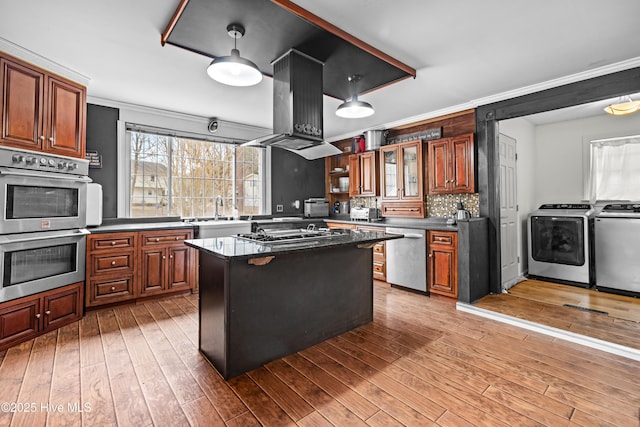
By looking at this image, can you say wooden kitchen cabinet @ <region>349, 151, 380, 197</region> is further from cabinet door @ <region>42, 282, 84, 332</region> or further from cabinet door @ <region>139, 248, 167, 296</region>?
cabinet door @ <region>42, 282, 84, 332</region>

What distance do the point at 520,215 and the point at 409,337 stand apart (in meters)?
3.25

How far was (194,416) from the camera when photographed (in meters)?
1.70

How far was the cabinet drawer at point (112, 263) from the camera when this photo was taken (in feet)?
11.0

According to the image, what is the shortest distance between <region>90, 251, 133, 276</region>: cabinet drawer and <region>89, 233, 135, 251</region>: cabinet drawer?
0.30ft

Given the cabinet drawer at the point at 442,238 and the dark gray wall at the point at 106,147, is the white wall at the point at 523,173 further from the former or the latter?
the dark gray wall at the point at 106,147

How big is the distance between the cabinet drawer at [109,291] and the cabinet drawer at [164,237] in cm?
45

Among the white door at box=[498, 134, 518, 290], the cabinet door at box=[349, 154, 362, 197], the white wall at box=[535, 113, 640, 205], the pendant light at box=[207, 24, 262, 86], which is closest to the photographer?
the pendant light at box=[207, 24, 262, 86]

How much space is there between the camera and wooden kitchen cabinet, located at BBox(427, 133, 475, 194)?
398cm

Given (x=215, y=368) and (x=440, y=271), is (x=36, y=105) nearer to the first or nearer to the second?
(x=215, y=368)

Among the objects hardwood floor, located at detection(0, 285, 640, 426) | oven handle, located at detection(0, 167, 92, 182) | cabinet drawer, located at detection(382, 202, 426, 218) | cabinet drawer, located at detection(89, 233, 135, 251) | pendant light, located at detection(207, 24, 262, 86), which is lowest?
hardwood floor, located at detection(0, 285, 640, 426)

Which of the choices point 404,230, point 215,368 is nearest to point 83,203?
point 215,368

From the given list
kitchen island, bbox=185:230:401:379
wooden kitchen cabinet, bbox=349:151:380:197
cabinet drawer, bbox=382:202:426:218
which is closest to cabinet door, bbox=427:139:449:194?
cabinet drawer, bbox=382:202:426:218

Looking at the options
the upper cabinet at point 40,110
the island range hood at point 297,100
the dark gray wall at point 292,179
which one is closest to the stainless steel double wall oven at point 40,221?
the upper cabinet at point 40,110

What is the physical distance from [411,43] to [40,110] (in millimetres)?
3361
